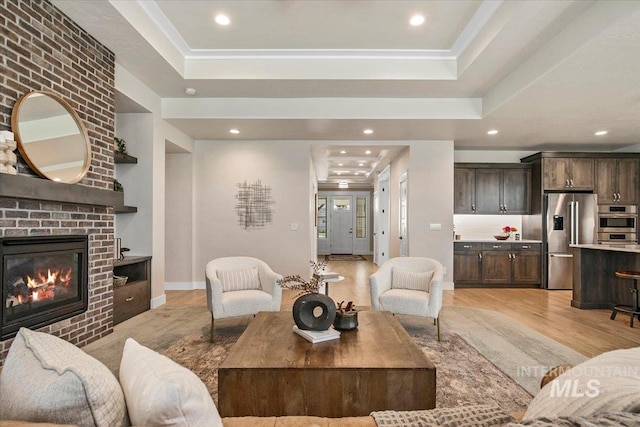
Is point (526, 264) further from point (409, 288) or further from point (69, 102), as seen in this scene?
point (69, 102)

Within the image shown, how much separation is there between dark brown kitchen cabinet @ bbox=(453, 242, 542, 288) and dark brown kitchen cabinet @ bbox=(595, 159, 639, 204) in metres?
1.54

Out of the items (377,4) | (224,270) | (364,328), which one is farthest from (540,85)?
(224,270)

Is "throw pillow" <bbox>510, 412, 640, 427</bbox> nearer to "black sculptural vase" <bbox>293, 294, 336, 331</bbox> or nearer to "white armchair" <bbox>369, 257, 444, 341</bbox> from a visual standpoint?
"black sculptural vase" <bbox>293, 294, 336, 331</bbox>

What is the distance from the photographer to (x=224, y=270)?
3830 millimetres

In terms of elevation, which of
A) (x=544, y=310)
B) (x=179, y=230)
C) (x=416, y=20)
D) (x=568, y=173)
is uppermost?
(x=416, y=20)

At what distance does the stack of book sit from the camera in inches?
88.1

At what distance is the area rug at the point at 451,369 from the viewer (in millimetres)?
2264

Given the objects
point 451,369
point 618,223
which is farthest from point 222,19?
point 618,223

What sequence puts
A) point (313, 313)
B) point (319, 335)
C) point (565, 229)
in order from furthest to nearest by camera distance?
point (565, 229), point (313, 313), point (319, 335)

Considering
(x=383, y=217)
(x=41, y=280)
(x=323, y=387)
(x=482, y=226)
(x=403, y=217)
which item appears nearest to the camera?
(x=323, y=387)

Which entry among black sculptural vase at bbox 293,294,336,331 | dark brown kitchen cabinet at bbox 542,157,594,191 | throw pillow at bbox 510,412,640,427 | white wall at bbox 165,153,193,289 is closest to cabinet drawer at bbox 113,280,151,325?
white wall at bbox 165,153,193,289

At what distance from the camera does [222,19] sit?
3369 mm

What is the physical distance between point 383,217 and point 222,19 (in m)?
6.68

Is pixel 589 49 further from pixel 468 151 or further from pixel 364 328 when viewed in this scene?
pixel 468 151
